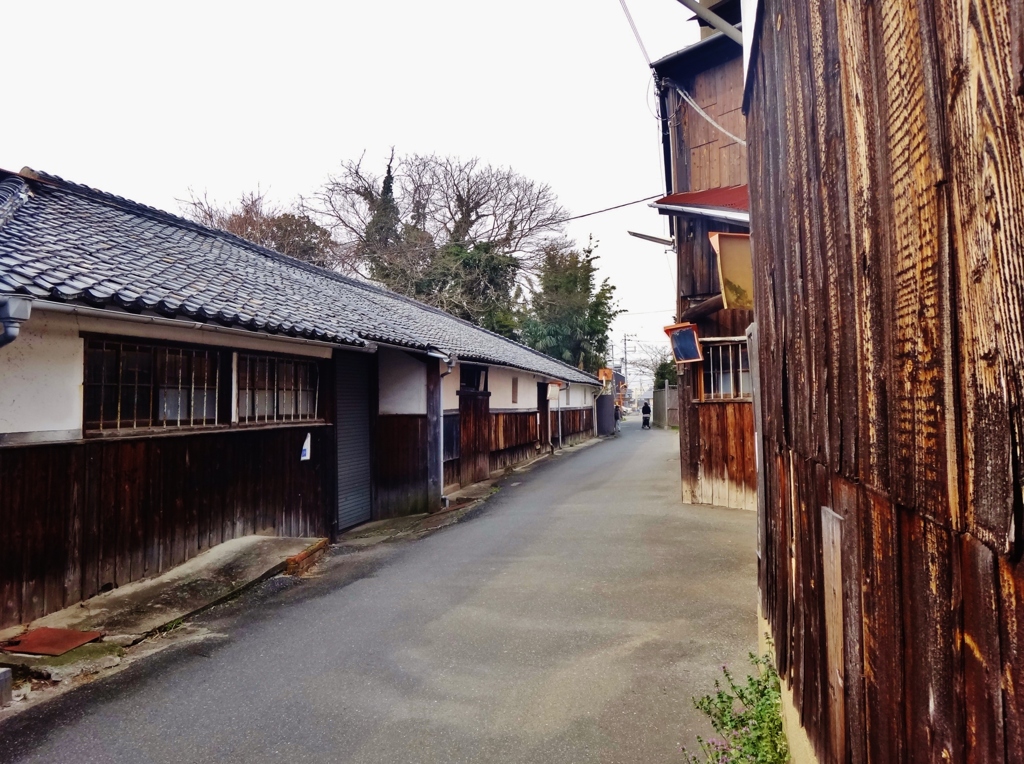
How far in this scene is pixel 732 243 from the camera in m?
5.94

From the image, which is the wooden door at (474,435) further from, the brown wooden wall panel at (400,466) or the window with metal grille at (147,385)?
the window with metal grille at (147,385)

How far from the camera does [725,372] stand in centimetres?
1020

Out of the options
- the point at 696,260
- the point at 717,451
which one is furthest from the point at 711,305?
the point at 717,451

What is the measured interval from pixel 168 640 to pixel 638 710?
4.11 m

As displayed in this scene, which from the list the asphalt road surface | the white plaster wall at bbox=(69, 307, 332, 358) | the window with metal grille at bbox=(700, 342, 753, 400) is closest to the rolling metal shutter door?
the white plaster wall at bbox=(69, 307, 332, 358)

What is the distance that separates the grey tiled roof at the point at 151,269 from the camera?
5.36m

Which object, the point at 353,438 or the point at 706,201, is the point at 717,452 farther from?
the point at 353,438

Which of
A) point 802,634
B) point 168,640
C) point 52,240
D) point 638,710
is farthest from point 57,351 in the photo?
point 802,634

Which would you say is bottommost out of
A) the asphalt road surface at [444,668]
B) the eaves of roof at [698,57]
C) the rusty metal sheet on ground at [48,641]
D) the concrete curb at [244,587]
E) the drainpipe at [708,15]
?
the asphalt road surface at [444,668]

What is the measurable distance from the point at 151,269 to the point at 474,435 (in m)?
9.58

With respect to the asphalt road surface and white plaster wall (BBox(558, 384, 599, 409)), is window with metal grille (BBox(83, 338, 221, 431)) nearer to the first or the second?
the asphalt road surface

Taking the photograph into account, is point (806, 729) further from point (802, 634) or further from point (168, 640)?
point (168, 640)

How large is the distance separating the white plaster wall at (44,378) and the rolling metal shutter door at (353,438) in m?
4.81

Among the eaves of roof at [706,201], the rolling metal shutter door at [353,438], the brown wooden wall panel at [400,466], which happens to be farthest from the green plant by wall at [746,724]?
the brown wooden wall panel at [400,466]
